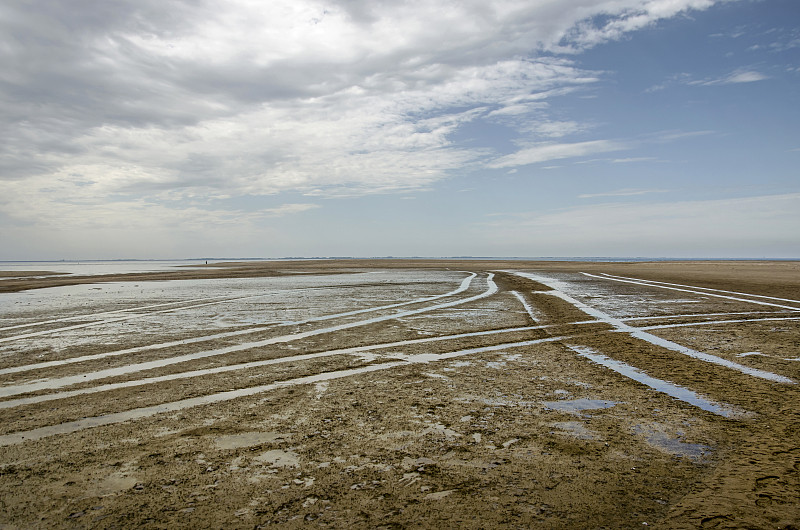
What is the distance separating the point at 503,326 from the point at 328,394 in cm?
662

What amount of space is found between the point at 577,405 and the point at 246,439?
3.58 m

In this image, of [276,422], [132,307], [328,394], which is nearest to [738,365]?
[328,394]

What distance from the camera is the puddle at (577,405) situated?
5457mm

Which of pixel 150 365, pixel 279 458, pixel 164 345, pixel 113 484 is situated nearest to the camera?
pixel 113 484

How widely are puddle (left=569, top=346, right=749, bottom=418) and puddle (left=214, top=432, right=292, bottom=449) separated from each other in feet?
14.7

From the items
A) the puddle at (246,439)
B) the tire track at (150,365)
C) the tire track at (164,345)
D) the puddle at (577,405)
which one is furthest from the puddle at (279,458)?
the tire track at (164,345)

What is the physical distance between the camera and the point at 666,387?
20.6 ft

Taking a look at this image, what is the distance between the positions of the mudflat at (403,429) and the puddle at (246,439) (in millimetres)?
29

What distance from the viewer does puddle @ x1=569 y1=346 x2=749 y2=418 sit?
5277 mm

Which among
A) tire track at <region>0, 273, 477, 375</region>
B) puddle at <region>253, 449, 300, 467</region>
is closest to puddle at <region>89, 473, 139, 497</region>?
puddle at <region>253, 449, 300, 467</region>

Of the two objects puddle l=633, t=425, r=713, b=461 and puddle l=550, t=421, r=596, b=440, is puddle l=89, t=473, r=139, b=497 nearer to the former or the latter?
puddle l=550, t=421, r=596, b=440

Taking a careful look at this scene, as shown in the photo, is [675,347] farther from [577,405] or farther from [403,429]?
[403,429]

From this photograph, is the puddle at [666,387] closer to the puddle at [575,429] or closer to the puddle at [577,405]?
the puddle at [577,405]

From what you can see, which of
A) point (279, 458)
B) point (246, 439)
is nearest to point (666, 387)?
point (279, 458)
